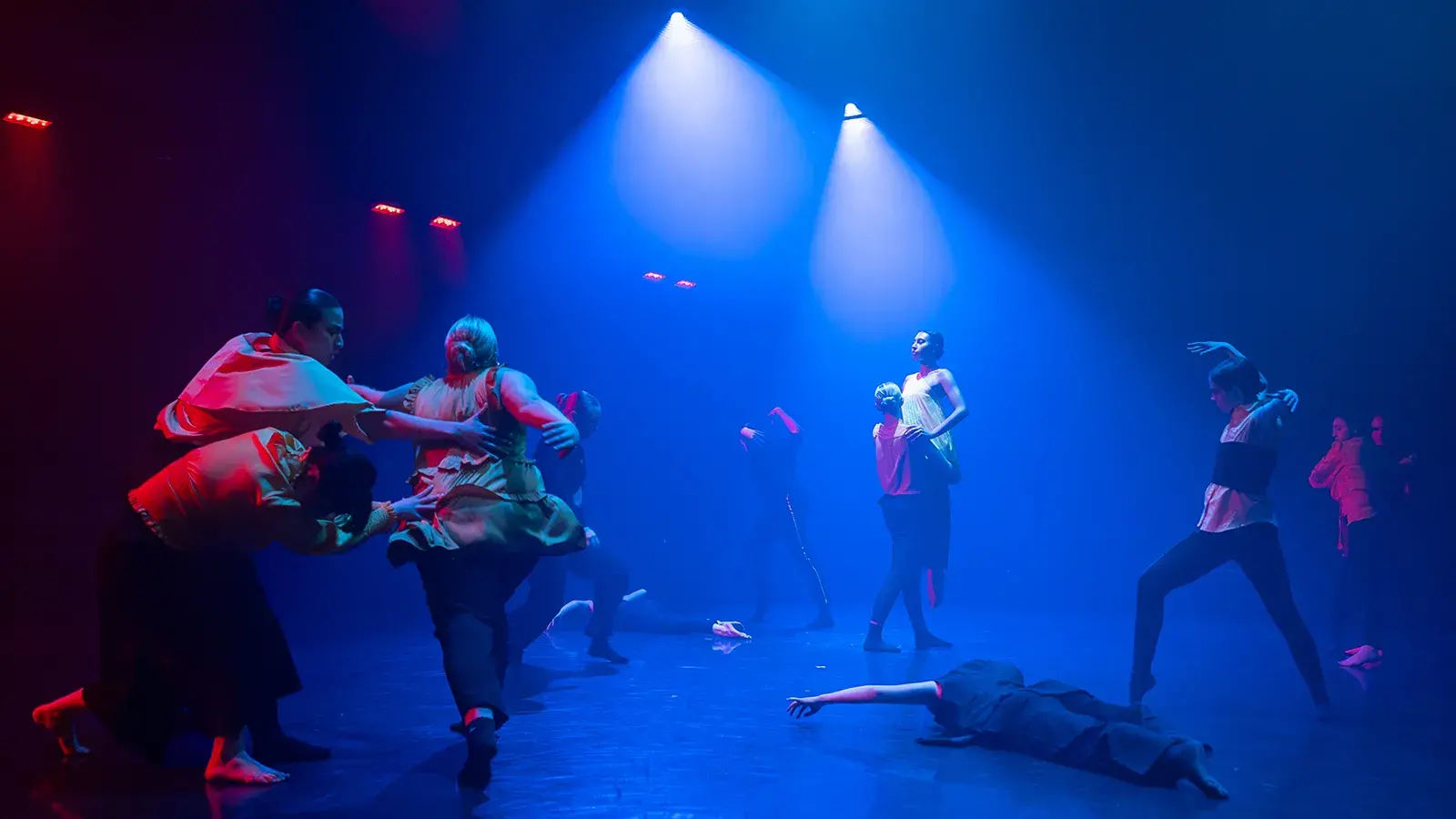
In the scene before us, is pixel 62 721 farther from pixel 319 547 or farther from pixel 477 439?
pixel 477 439

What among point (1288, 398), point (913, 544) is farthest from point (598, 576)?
point (1288, 398)

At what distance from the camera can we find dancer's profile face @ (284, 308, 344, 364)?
333 cm

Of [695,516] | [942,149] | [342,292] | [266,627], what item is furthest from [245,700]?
[942,149]

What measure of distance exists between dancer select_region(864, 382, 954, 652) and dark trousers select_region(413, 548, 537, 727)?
423cm

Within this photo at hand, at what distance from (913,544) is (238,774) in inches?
207

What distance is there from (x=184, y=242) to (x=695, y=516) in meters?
6.48

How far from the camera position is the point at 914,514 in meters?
7.20

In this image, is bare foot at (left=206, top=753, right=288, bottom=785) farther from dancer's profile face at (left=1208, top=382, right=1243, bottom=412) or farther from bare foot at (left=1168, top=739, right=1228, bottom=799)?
dancer's profile face at (left=1208, top=382, right=1243, bottom=412)

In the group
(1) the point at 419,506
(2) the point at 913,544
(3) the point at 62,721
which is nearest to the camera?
(1) the point at 419,506

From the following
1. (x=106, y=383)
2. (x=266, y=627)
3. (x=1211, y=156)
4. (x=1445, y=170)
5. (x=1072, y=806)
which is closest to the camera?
(x=1072, y=806)

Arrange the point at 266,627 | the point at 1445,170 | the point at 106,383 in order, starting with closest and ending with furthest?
the point at 266,627
the point at 106,383
the point at 1445,170

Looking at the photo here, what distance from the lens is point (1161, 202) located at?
1091 cm

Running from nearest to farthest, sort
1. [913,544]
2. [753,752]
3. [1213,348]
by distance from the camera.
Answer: [753,752] < [1213,348] < [913,544]

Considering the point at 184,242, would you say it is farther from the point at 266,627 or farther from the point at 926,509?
the point at 926,509
